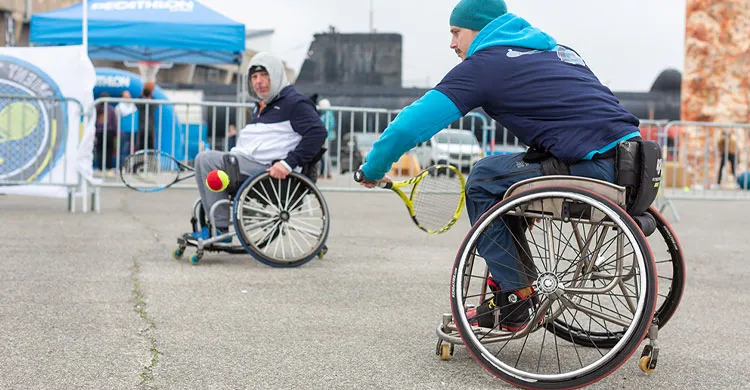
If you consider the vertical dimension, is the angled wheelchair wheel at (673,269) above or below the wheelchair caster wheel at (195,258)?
above

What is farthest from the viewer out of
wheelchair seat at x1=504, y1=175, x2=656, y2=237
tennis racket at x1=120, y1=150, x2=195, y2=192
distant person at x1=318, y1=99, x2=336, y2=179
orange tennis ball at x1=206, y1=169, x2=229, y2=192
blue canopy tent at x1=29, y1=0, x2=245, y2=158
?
blue canopy tent at x1=29, y1=0, x2=245, y2=158

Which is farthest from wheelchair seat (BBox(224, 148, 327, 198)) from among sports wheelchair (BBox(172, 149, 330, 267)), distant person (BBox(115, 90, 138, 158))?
distant person (BBox(115, 90, 138, 158))

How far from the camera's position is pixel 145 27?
15758 mm

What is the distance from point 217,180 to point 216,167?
16.1 inches

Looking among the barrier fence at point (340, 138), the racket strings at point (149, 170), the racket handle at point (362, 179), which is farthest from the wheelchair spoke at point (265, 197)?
the barrier fence at point (340, 138)

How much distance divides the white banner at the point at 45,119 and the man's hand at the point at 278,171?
3.98 metres

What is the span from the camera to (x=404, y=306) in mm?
4957

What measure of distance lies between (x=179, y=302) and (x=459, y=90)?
7.16 ft

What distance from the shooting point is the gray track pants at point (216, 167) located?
20.6 ft

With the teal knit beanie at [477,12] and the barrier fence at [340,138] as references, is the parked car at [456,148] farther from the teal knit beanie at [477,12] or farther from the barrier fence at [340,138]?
the teal knit beanie at [477,12]

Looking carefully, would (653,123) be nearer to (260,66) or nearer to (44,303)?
(260,66)

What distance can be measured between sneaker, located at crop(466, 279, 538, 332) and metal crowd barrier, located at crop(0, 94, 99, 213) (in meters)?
6.62

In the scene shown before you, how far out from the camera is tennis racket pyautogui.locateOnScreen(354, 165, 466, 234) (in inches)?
170

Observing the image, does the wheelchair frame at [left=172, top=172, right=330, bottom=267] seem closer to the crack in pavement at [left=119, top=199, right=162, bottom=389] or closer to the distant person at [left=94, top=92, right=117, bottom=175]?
the crack in pavement at [left=119, top=199, right=162, bottom=389]
